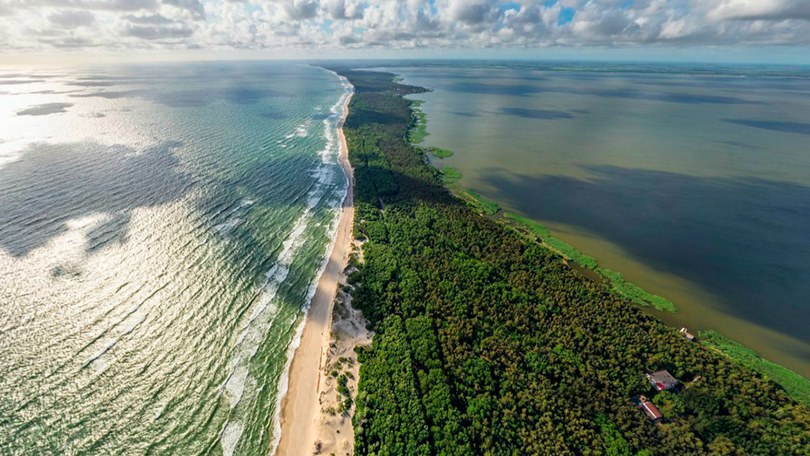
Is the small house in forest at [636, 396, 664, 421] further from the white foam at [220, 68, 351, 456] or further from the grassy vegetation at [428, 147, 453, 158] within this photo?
the grassy vegetation at [428, 147, 453, 158]

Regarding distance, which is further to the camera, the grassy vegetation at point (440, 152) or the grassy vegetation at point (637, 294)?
the grassy vegetation at point (440, 152)

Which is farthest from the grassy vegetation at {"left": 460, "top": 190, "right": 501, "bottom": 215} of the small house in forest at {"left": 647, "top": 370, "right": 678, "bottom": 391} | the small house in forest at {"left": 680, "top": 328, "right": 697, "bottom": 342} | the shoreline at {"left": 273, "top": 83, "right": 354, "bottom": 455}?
the small house in forest at {"left": 647, "top": 370, "right": 678, "bottom": 391}

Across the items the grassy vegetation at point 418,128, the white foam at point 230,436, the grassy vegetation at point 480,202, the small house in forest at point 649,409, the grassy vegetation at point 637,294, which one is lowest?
the white foam at point 230,436

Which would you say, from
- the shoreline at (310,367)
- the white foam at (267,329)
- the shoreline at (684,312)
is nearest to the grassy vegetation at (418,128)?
the white foam at (267,329)

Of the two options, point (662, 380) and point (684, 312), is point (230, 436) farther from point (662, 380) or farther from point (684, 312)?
point (684, 312)

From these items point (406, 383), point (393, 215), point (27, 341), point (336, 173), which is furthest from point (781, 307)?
point (27, 341)

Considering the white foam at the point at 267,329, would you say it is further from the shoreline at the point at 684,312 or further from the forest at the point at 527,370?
the shoreline at the point at 684,312
